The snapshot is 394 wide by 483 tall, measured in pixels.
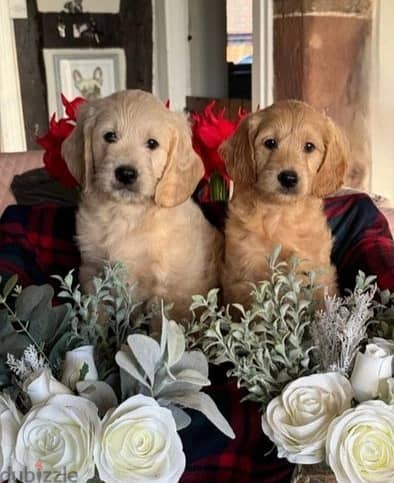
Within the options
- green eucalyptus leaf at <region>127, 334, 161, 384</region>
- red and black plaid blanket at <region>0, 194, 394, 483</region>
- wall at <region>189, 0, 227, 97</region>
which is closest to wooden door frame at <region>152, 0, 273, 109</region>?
wall at <region>189, 0, 227, 97</region>

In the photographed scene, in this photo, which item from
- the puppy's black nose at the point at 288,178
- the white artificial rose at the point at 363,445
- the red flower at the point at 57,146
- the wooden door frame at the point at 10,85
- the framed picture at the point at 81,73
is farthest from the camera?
the framed picture at the point at 81,73

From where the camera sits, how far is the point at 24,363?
718mm

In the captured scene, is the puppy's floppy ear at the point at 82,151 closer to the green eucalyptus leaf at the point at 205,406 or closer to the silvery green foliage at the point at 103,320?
the silvery green foliage at the point at 103,320

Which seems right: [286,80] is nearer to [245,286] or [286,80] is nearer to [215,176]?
[215,176]

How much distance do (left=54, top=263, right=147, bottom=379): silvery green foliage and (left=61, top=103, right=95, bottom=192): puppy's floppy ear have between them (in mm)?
337

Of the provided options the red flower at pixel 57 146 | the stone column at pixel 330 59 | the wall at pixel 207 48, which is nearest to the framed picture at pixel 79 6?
the wall at pixel 207 48

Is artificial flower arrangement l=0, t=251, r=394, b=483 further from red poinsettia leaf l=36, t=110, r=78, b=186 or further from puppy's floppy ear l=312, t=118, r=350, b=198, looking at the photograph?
red poinsettia leaf l=36, t=110, r=78, b=186

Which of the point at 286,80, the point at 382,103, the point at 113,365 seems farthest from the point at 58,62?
the point at 113,365

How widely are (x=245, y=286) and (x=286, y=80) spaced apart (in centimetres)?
122

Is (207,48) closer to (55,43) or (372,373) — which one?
(55,43)

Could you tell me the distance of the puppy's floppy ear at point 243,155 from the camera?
1.17 metres

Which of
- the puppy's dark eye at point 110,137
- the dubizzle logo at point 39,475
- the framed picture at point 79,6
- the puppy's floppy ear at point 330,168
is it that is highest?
the framed picture at point 79,6

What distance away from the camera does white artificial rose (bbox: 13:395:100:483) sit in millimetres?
646

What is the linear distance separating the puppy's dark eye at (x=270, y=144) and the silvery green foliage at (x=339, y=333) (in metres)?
0.47
